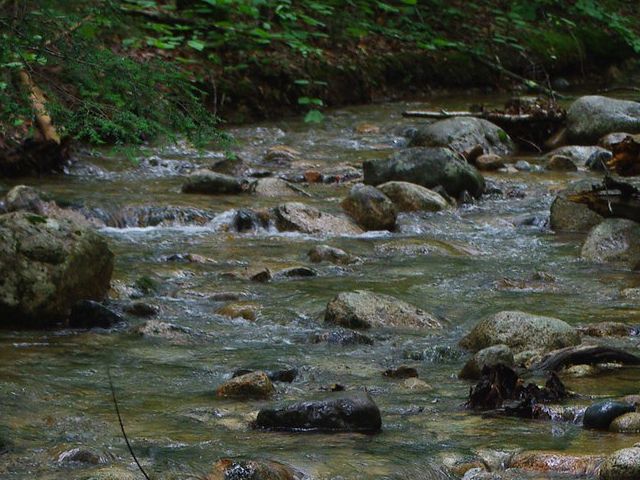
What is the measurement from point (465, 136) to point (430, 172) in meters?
2.11

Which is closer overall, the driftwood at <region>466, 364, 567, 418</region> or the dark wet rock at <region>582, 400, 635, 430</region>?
the dark wet rock at <region>582, 400, 635, 430</region>

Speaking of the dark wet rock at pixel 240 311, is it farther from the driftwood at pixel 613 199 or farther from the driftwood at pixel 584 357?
the driftwood at pixel 613 199

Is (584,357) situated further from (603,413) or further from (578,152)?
(578,152)

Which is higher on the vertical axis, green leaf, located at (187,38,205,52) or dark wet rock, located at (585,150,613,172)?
green leaf, located at (187,38,205,52)

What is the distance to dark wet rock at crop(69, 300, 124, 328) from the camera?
18.6ft

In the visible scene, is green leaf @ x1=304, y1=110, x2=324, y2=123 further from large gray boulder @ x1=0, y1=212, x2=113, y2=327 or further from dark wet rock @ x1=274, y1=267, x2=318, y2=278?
large gray boulder @ x1=0, y1=212, x2=113, y2=327

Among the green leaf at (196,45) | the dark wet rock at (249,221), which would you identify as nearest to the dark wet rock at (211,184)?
the dark wet rock at (249,221)

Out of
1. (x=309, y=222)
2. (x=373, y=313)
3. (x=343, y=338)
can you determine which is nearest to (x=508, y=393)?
(x=343, y=338)

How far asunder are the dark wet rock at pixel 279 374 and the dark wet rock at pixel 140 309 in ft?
4.37

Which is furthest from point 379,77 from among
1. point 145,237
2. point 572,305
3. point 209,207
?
point 572,305

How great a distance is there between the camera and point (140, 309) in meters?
5.95

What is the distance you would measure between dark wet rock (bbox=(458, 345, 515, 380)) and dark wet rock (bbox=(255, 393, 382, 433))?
2.99 feet

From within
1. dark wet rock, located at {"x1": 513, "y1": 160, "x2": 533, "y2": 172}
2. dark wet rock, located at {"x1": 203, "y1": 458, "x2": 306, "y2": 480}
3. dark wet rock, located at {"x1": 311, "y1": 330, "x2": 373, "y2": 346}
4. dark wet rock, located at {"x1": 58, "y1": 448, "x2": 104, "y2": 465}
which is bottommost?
dark wet rock, located at {"x1": 513, "y1": 160, "x2": 533, "y2": 172}

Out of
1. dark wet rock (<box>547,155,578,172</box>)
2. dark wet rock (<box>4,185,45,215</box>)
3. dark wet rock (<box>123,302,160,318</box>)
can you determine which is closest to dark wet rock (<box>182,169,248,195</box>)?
dark wet rock (<box>4,185,45,215</box>)
